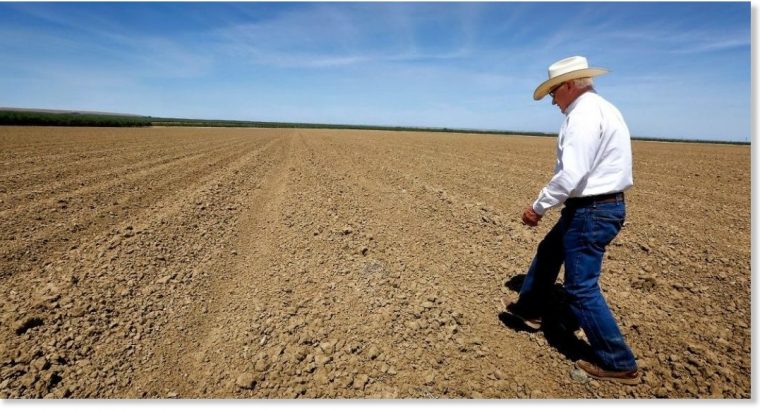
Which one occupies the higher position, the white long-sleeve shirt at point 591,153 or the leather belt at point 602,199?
the white long-sleeve shirt at point 591,153

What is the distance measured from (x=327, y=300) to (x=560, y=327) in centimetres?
211

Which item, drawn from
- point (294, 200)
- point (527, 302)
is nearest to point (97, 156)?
point (294, 200)

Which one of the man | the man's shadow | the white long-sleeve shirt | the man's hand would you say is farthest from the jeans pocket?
the man's shadow

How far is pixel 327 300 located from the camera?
143 inches

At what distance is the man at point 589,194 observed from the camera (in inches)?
89.0

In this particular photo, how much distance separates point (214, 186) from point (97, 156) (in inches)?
316

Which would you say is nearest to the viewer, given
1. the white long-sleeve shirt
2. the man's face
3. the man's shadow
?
the white long-sleeve shirt

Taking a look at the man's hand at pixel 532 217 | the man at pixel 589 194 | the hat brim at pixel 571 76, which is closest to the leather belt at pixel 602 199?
the man at pixel 589 194

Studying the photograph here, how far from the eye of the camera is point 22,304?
11.0ft

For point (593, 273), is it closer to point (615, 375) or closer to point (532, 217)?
point (532, 217)

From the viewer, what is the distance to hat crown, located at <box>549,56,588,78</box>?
246cm

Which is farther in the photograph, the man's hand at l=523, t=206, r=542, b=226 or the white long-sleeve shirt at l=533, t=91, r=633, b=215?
the man's hand at l=523, t=206, r=542, b=226

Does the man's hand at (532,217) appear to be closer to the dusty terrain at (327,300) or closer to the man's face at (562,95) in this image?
the man's face at (562,95)

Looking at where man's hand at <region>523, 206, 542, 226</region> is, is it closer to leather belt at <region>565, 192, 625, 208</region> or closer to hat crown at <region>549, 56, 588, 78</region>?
leather belt at <region>565, 192, 625, 208</region>
